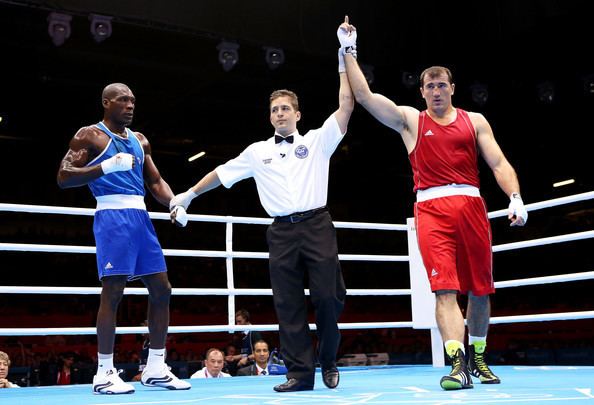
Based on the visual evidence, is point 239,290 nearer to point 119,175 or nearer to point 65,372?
point 119,175

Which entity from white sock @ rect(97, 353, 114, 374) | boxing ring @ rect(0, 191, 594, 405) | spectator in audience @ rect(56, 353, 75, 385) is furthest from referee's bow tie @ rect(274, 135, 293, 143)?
spectator in audience @ rect(56, 353, 75, 385)

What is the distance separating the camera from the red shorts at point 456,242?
3.28m

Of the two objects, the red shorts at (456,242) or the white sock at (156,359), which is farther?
the white sock at (156,359)

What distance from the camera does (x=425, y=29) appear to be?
7391 millimetres

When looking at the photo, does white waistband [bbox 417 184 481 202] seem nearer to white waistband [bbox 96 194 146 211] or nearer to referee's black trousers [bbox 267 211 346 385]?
referee's black trousers [bbox 267 211 346 385]

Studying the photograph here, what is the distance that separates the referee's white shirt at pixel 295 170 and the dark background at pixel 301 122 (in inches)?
124

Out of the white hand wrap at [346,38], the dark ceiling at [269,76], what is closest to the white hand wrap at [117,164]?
the white hand wrap at [346,38]

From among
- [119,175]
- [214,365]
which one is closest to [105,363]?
[119,175]

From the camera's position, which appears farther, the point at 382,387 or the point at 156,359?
the point at 156,359

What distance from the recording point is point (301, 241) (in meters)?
3.38

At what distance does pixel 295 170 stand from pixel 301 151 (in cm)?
10

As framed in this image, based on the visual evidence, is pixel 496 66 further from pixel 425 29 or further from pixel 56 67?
pixel 56 67

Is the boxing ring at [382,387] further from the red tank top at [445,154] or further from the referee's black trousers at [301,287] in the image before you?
the red tank top at [445,154]

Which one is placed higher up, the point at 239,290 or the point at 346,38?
the point at 346,38
